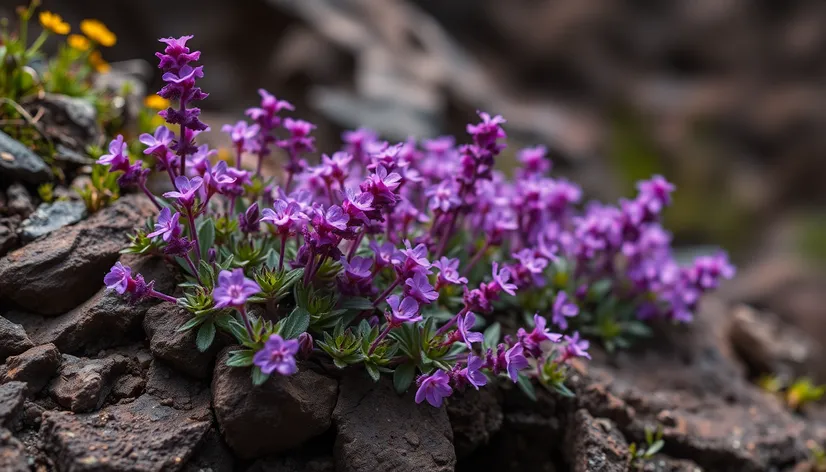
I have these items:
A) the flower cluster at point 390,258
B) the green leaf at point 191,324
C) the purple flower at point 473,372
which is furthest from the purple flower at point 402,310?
the green leaf at point 191,324

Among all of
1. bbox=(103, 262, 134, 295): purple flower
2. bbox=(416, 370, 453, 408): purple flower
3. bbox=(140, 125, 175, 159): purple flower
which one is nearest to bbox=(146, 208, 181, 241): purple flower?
bbox=(103, 262, 134, 295): purple flower

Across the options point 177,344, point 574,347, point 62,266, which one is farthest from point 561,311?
point 62,266

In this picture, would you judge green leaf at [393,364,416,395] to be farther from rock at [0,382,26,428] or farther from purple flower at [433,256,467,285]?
rock at [0,382,26,428]

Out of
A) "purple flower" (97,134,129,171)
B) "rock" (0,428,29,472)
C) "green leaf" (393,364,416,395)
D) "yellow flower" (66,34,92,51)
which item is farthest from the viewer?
"yellow flower" (66,34,92,51)

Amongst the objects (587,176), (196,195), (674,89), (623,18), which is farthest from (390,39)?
(196,195)

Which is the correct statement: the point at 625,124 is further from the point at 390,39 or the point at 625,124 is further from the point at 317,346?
the point at 317,346

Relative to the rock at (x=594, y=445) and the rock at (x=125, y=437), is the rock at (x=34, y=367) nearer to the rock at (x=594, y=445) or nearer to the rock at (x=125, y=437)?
the rock at (x=125, y=437)
